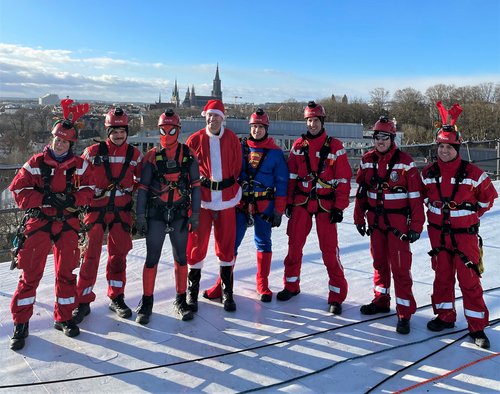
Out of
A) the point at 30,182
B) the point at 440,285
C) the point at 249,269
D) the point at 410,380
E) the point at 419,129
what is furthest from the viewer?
the point at 419,129

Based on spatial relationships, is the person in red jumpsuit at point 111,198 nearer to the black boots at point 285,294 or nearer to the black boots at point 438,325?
the black boots at point 285,294

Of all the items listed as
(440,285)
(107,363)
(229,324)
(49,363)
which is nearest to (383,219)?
(440,285)

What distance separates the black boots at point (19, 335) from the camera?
3.31 m

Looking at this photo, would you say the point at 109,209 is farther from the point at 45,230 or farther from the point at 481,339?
the point at 481,339

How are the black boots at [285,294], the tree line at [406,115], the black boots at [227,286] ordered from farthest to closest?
the tree line at [406,115], the black boots at [285,294], the black boots at [227,286]

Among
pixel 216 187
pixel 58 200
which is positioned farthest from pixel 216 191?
Answer: pixel 58 200

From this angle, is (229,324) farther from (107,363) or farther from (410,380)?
(410,380)

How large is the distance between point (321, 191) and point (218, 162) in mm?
1024

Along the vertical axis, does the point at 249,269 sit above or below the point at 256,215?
below

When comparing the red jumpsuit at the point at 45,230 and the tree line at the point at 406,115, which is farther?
the tree line at the point at 406,115

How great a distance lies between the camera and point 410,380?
302cm

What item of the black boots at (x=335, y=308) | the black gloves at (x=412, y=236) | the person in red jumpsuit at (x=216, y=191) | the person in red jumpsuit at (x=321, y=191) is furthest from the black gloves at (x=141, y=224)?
the black gloves at (x=412, y=236)

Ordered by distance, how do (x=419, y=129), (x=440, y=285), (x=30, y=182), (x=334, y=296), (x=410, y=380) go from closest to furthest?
Answer: 1. (x=410, y=380)
2. (x=30, y=182)
3. (x=440, y=285)
4. (x=334, y=296)
5. (x=419, y=129)

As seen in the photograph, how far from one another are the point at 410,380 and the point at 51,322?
9.91 feet
